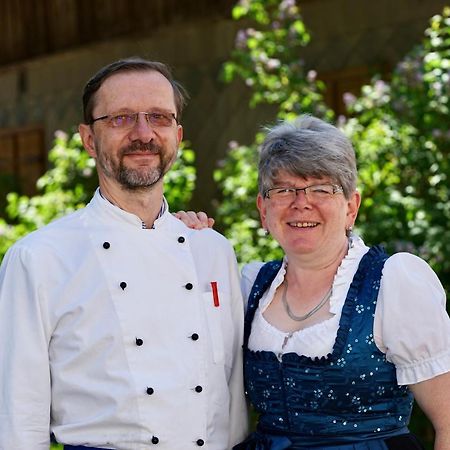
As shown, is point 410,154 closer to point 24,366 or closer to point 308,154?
point 308,154

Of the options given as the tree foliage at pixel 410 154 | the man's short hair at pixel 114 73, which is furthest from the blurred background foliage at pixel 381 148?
the man's short hair at pixel 114 73

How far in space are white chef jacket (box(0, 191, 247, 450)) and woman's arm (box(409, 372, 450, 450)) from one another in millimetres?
581

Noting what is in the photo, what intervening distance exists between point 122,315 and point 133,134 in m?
0.51

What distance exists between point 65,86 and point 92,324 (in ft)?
23.3

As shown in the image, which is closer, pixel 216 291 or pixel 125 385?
pixel 125 385

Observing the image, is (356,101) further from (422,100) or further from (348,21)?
(348,21)

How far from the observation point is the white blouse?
3.01m

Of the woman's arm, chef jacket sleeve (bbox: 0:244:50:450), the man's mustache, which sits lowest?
the woman's arm

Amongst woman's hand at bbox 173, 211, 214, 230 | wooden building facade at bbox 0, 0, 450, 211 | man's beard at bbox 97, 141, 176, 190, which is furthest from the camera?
wooden building facade at bbox 0, 0, 450, 211

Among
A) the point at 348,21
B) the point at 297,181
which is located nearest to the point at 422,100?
the point at 348,21

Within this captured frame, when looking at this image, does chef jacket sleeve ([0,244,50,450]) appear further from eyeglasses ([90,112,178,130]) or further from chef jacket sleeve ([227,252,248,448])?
chef jacket sleeve ([227,252,248,448])

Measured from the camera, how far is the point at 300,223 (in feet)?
10.6

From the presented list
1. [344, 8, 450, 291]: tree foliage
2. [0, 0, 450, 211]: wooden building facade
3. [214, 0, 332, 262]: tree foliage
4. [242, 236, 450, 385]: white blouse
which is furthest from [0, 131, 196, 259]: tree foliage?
[242, 236, 450, 385]: white blouse

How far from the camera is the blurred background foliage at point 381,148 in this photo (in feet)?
17.7
